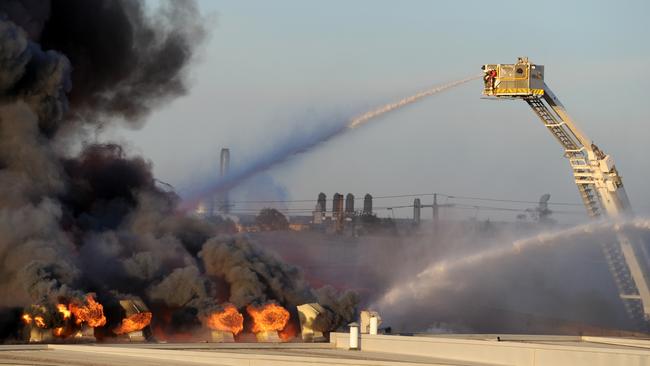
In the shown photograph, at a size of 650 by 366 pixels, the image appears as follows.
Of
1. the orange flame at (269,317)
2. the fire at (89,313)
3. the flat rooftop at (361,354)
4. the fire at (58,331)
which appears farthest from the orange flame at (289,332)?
the flat rooftop at (361,354)

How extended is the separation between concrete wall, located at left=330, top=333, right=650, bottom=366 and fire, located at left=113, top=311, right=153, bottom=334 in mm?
14395

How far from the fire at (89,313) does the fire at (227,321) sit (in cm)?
865

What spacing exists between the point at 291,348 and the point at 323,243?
73978 millimetres

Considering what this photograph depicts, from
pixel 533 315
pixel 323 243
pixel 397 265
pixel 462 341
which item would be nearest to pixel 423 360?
pixel 462 341

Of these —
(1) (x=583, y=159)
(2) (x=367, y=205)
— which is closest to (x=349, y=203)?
(2) (x=367, y=205)

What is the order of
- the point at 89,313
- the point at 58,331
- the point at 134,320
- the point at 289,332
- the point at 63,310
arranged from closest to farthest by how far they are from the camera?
the point at 58,331 → the point at 63,310 → the point at 89,313 → the point at 134,320 → the point at 289,332

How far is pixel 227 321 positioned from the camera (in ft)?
265

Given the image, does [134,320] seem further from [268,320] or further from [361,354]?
[361,354]

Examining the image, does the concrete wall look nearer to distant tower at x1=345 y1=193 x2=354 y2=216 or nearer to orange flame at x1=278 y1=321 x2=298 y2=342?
orange flame at x1=278 y1=321 x2=298 y2=342

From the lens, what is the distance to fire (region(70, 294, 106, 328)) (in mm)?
73562

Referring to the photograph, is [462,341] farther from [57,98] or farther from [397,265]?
[397,265]

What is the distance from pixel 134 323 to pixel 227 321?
6574 millimetres

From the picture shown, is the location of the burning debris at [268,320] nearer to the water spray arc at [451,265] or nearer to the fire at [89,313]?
the fire at [89,313]

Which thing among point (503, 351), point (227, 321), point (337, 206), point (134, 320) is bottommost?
point (503, 351)
